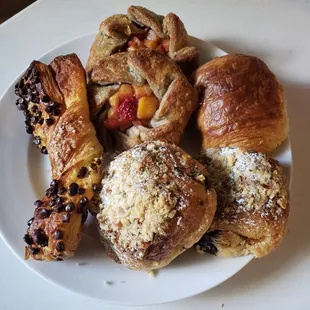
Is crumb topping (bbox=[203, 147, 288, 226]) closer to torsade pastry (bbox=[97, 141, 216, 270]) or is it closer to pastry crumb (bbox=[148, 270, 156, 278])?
torsade pastry (bbox=[97, 141, 216, 270])

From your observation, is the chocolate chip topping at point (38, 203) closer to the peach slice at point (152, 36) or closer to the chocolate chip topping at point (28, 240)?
the chocolate chip topping at point (28, 240)

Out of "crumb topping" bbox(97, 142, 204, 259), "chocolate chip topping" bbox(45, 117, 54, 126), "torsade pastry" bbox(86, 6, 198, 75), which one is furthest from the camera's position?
"torsade pastry" bbox(86, 6, 198, 75)

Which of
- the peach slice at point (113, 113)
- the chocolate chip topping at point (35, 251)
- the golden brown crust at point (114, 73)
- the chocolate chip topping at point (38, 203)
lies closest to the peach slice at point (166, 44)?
the golden brown crust at point (114, 73)

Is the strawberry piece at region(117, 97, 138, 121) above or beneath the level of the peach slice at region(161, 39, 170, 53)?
beneath

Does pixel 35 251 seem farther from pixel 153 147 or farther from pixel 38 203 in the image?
pixel 153 147

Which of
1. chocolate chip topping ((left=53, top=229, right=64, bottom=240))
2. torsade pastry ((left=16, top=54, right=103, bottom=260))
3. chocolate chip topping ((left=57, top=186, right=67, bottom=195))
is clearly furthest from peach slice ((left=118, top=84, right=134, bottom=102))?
chocolate chip topping ((left=53, top=229, right=64, bottom=240))

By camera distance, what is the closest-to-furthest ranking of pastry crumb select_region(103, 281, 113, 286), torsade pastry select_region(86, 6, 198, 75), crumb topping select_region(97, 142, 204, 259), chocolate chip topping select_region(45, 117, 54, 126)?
crumb topping select_region(97, 142, 204, 259) < pastry crumb select_region(103, 281, 113, 286) < chocolate chip topping select_region(45, 117, 54, 126) < torsade pastry select_region(86, 6, 198, 75)
